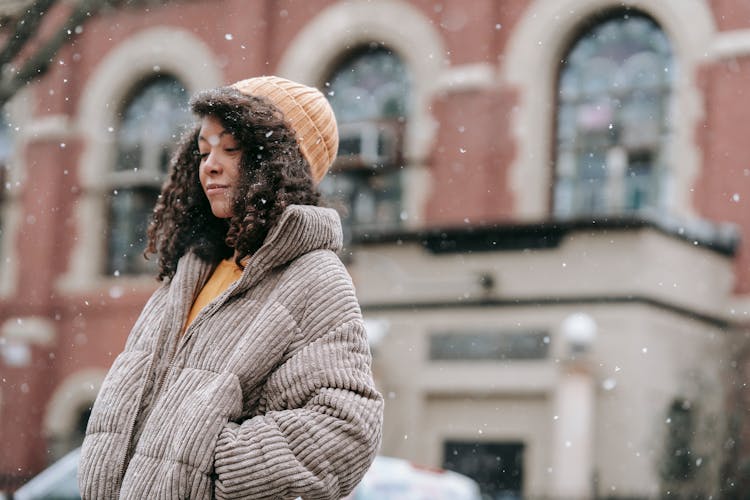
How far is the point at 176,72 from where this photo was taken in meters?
20.4

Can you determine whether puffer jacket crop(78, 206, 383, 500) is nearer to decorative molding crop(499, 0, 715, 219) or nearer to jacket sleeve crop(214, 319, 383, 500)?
jacket sleeve crop(214, 319, 383, 500)

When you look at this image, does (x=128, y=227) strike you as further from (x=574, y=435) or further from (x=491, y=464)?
(x=574, y=435)

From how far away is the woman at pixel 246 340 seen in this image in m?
2.64

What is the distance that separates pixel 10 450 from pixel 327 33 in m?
8.40

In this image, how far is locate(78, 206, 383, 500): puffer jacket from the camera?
263cm

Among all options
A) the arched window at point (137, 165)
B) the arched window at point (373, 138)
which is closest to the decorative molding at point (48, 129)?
the arched window at point (137, 165)

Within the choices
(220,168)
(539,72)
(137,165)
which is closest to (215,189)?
(220,168)

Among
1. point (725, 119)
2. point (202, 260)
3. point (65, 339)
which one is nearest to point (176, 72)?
point (65, 339)

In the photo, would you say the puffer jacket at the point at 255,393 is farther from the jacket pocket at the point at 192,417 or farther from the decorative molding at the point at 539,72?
the decorative molding at the point at 539,72

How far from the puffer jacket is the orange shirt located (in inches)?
1.5

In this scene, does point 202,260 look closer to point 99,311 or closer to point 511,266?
point 511,266

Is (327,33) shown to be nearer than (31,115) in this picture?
Yes

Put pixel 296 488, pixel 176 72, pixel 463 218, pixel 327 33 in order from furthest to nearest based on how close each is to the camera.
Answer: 1. pixel 176 72
2. pixel 327 33
3. pixel 463 218
4. pixel 296 488

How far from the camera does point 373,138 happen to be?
18.5m
